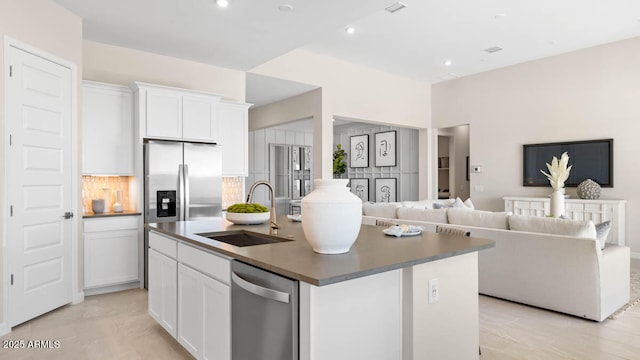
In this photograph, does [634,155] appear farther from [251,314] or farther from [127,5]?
[127,5]

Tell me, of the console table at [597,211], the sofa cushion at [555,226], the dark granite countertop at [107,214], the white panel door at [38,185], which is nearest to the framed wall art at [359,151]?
the console table at [597,211]

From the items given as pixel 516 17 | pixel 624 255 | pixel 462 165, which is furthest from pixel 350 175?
pixel 624 255

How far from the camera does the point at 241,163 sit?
5801 mm

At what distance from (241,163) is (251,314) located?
409cm

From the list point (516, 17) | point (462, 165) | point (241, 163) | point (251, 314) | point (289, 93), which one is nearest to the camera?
point (251, 314)

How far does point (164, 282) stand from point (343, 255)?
5.57ft

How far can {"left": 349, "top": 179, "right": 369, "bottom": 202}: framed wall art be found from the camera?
10.3 meters

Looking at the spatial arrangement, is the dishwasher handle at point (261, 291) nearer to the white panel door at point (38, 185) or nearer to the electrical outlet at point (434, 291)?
the electrical outlet at point (434, 291)

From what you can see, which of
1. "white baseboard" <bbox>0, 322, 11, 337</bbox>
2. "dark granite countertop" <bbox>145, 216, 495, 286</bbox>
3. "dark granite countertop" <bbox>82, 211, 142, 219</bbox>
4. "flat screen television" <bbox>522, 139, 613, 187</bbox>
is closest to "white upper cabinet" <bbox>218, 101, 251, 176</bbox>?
"dark granite countertop" <bbox>82, 211, 142, 219</bbox>

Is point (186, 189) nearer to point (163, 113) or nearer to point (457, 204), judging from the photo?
point (163, 113)

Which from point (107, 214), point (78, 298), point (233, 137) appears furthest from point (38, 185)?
point (233, 137)

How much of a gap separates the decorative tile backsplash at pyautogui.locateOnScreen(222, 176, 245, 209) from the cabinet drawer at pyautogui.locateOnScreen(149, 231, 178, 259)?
268 centimetres

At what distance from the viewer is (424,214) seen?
4.67 metres

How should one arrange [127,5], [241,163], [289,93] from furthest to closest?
1. [289,93]
2. [241,163]
3. [127,5]
